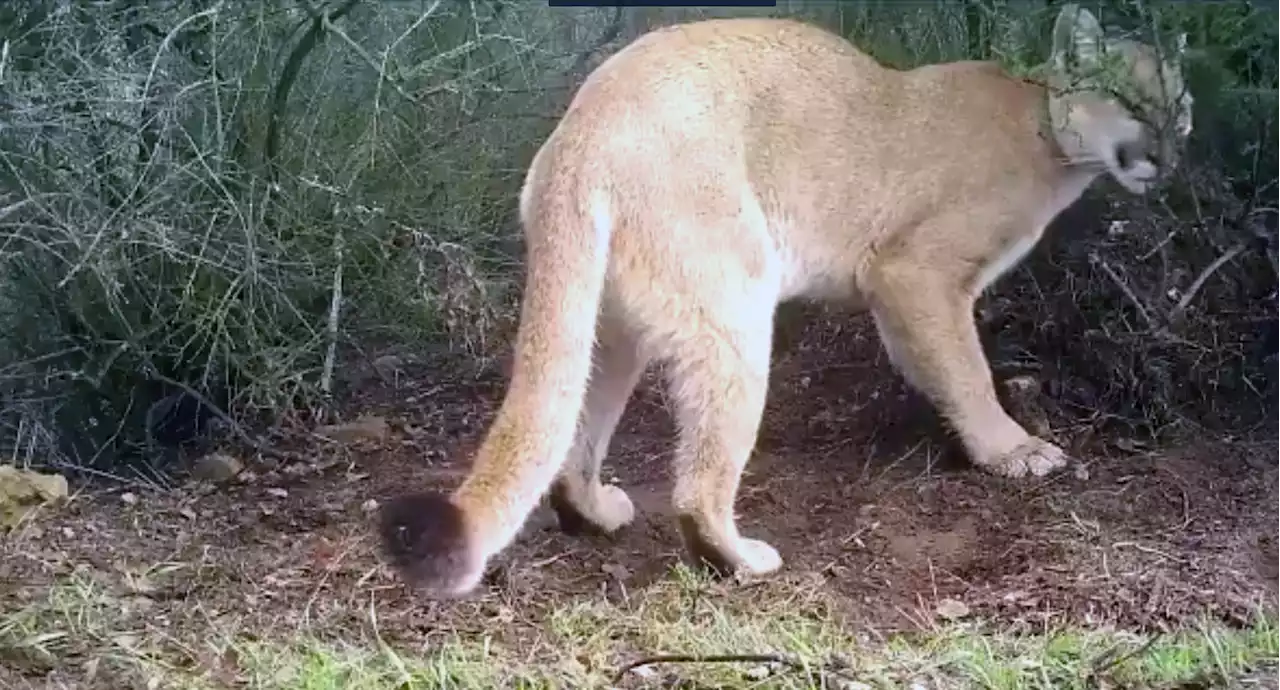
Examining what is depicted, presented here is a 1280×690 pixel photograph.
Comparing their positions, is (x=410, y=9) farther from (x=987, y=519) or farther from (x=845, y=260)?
(x=987, y=519)

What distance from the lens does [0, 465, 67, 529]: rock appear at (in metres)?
4.52

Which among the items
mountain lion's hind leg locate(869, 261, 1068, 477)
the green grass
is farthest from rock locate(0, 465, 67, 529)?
mountain lion's hind leg locate(869, 261, 1068, 477)

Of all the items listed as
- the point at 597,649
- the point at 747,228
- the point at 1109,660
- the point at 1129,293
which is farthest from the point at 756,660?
the point at 1129,293

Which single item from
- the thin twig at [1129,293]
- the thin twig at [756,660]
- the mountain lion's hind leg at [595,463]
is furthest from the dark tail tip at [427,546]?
the thin twig at [1129,293]

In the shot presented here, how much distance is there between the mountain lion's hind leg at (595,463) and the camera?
446 cm

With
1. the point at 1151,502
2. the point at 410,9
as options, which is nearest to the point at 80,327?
the point at 410,9

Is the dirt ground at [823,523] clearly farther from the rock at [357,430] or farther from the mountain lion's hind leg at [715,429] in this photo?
the mountain lion's hind leg at [715,429]

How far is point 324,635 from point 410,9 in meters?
2.76

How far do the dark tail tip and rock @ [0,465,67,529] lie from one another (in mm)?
1714

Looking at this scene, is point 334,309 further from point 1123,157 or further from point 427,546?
point 1123,157

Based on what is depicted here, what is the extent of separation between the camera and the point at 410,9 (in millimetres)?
5676

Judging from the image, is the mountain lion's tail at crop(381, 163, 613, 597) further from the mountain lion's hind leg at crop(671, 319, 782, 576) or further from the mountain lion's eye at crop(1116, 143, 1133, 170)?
the mountain lion's eye at crop(1116, 143, 1133, 170)

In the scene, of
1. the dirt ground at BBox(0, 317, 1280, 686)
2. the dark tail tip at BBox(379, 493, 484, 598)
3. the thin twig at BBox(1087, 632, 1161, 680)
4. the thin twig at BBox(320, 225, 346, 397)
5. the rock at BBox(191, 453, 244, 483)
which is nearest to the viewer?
the thin twig at BBox(1087, 632, 1161, 680)

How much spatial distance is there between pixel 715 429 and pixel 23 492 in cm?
205
